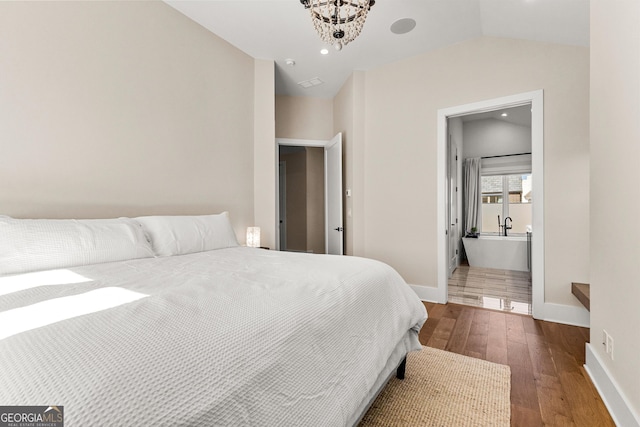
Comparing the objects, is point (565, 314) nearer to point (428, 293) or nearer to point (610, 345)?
point (428, 293)

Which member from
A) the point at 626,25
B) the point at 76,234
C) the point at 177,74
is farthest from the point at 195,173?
the point at 626,25

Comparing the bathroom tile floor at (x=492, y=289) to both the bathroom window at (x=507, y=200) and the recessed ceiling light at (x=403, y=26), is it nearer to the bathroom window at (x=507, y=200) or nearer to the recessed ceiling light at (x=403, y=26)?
the bathroom window at (x=507, y=200)

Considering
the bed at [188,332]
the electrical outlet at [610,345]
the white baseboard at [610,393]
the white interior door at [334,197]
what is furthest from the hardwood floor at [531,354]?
the white interior door at [334,197]

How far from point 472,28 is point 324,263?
3043mm

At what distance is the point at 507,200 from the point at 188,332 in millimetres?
6994

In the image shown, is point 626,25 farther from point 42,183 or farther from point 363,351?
point 42,183

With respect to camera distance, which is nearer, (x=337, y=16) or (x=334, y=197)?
(x=337, y=16)

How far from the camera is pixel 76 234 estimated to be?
168cm

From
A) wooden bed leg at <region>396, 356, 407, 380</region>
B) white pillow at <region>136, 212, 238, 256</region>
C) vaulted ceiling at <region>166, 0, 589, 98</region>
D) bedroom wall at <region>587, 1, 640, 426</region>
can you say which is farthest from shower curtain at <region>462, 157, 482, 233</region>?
white pillow at <region>136, 212, 238, 256</region>

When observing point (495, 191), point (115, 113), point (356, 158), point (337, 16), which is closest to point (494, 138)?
point (495, 191)

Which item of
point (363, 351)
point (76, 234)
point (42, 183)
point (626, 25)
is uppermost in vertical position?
point (626, 25)

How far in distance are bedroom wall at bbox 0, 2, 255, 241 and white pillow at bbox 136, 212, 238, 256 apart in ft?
1.34

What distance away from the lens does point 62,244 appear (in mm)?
1601

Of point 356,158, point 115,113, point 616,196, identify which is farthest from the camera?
point 356,158
